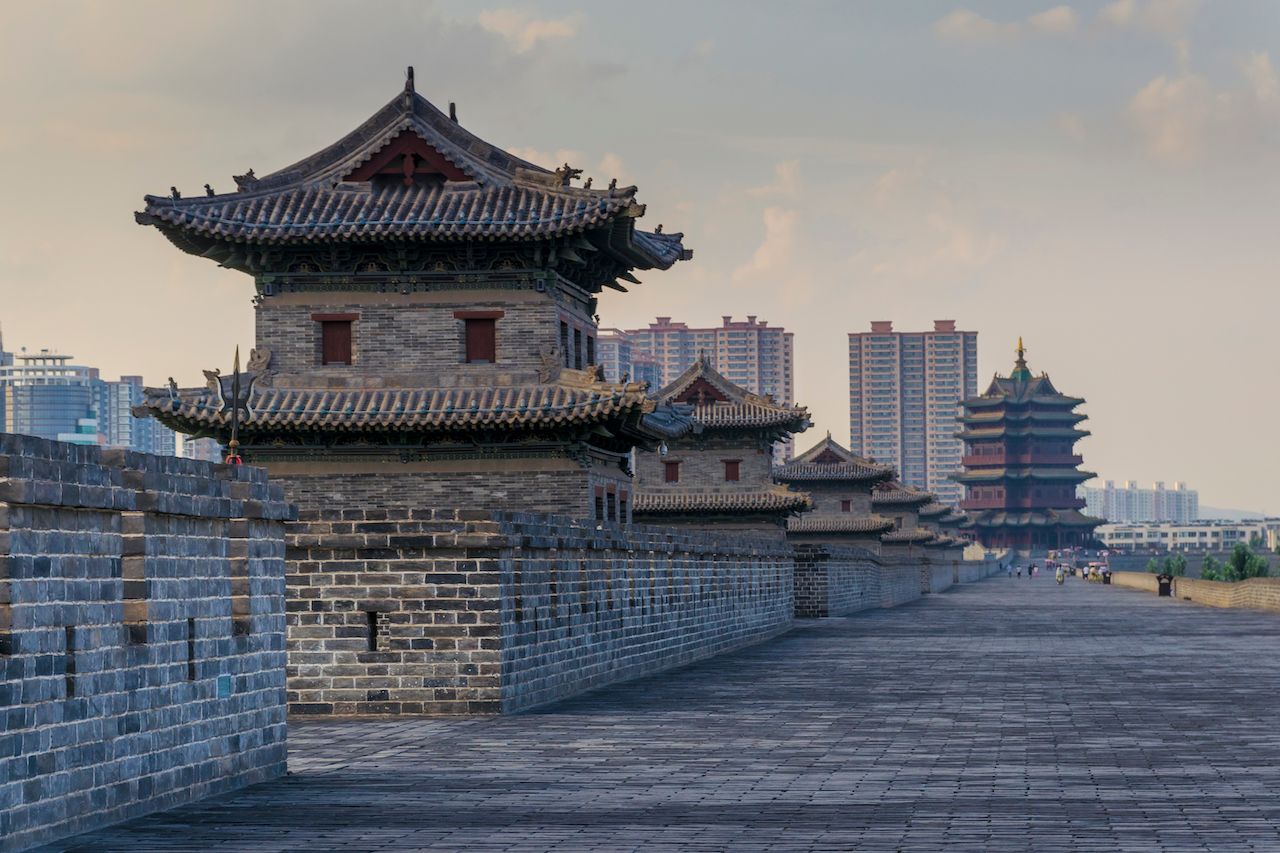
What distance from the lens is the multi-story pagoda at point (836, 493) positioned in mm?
92812

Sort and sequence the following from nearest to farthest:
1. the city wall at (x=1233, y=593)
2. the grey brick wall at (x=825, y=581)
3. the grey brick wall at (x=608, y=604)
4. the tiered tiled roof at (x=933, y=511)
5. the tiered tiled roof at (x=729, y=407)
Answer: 1. the grey brick wall at (x=608, y=604)
2. the grey brick wall at (x=825, y=581)
3. the city wall at (x=1233, y=593)
4. the tiered tiled roof at (x=729, y=407)
5. the tiered tiled roof at (x=933, y=511)

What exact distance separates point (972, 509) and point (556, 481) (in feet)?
537

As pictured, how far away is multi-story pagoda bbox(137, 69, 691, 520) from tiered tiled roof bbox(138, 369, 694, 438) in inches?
1.6

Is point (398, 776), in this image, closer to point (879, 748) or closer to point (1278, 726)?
point (879, 748)

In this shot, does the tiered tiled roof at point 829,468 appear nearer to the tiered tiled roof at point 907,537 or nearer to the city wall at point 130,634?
the tiered tiled roof at point 907,537

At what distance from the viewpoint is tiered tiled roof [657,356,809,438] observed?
6794 centimetres

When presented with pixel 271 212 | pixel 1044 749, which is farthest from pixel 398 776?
pixel 271 212

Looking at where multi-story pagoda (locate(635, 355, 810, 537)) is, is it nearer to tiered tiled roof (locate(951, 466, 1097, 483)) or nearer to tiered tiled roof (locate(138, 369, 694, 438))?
tiered tiled roof (locate(138, 369, 694, 438))

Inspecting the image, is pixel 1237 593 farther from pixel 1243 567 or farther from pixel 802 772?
pixel 802 772

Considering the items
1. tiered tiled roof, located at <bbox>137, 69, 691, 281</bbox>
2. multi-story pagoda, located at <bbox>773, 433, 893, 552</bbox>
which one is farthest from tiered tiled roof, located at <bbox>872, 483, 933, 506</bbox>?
tiered tiled roof, located at <bbox>137, 69, 691, 281</bbox>

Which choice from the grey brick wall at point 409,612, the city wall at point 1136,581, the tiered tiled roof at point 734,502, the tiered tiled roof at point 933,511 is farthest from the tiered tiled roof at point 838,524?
the grey brick wall at point 409,612

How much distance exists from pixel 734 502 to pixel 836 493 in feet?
91.9

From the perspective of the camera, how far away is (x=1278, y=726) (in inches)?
792

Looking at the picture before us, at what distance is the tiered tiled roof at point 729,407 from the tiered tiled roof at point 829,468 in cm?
2221
